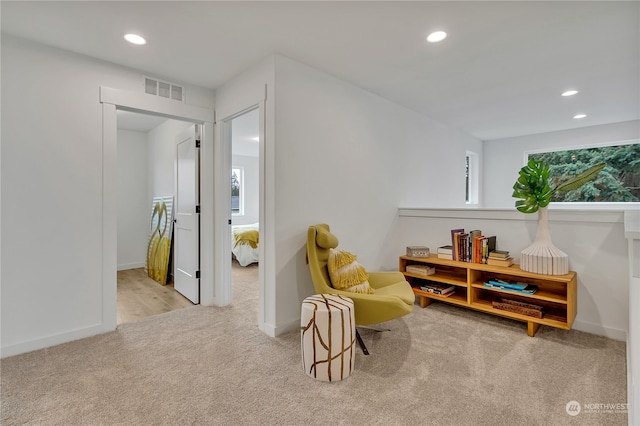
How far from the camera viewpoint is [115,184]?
9.12ft

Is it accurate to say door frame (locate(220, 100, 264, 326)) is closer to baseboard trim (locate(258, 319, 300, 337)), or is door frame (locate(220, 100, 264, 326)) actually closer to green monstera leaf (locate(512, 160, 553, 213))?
baseboard trim (locate(258, 319, 300, 337))

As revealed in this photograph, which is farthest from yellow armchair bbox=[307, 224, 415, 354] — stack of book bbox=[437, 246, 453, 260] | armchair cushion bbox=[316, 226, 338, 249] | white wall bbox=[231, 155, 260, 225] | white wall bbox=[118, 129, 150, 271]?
white wall bbox=[231, 155, 260, 225]

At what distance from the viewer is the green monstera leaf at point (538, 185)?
2.58 meters

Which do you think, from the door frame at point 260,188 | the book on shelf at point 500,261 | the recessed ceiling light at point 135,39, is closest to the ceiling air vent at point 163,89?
the door frame at point 260,188

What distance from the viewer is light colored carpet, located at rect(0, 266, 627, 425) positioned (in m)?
1.65

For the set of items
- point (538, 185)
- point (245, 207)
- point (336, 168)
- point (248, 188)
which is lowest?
point (245, 207)

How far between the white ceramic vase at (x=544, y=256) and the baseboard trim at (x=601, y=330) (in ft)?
1.76

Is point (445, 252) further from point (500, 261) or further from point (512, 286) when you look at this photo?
point (512, 286)

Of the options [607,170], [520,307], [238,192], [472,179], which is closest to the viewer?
[520,307]

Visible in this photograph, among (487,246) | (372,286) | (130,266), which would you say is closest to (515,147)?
(487,246)

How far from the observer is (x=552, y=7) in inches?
79.2

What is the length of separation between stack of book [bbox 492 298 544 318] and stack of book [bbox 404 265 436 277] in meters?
0.68

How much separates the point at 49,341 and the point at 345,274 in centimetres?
244

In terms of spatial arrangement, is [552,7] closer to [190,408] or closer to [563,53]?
[563,53]
